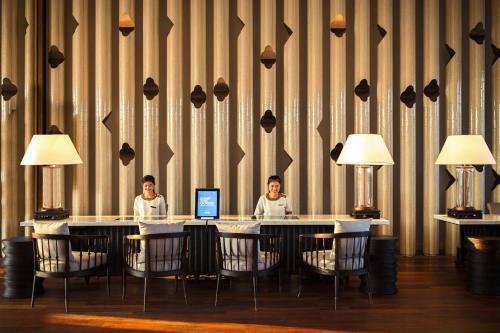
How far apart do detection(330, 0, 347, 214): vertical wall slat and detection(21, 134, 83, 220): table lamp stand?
3.36m

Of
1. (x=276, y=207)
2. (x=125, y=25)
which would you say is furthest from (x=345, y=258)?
(x=125, y=25)

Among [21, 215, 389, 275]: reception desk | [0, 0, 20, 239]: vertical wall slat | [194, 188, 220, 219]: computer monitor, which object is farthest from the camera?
[0, 0, 20, 239]: vertical wall slat

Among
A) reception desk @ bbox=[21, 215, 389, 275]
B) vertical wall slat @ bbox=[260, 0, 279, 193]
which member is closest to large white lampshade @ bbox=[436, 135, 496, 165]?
reception desk @ bbox=[21, 215, 389, 275]

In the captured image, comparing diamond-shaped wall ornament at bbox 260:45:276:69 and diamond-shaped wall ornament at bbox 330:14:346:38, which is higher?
diamond-shaped wall ornament at bbox 330:14:346:38

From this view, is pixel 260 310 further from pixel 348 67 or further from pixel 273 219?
pixel 348 67

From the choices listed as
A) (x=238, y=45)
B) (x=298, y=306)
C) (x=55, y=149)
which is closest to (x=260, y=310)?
(x=298, y=306)

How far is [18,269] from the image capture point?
17.0ft

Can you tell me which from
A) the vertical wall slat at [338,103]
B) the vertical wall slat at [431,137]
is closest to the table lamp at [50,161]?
the vertical wall slat at [338,103]

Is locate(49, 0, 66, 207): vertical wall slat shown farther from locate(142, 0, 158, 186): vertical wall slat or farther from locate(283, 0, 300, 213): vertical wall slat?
locate(283, 0, 300, 213): vertical wall slat

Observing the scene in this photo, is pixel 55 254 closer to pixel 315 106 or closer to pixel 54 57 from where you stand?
pixel 54 57

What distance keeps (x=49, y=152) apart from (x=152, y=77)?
2191mm

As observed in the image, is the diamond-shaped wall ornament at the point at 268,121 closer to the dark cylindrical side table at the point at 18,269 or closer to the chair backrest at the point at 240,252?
the chair backrest at the point at 240,252

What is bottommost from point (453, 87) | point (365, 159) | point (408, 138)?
point (365, 159)

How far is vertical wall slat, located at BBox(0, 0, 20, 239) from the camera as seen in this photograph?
24.5 ft
